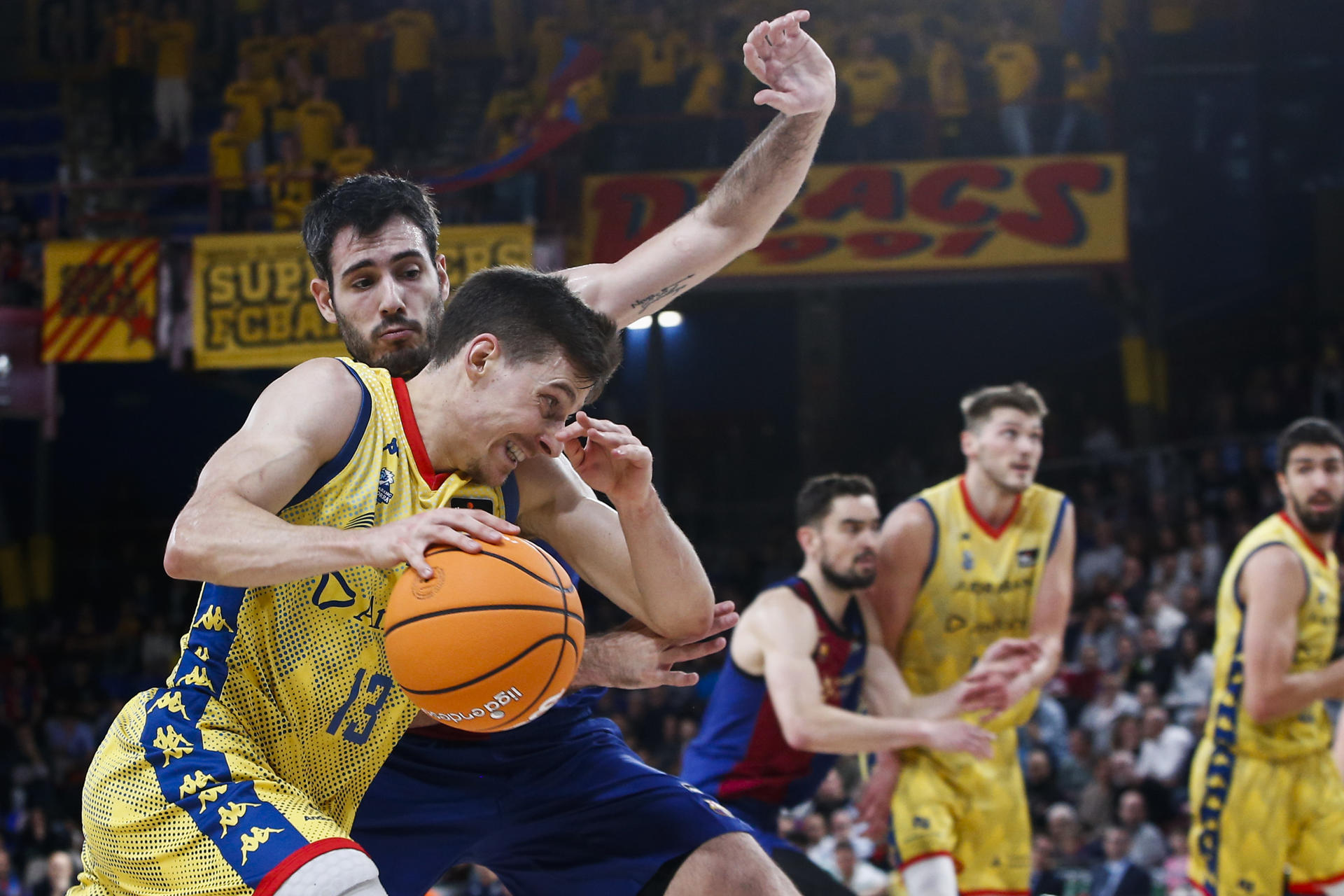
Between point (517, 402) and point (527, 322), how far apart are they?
0.17 m

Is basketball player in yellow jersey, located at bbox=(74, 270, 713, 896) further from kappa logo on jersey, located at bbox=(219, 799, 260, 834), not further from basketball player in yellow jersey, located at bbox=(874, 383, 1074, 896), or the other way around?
basketball player in yellow jersey, located at bbox=(874, 383, 1074, 896)

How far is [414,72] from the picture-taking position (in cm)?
1568

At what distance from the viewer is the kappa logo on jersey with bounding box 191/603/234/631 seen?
281 centimetres

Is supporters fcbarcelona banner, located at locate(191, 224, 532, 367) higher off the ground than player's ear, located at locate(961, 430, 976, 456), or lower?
higher

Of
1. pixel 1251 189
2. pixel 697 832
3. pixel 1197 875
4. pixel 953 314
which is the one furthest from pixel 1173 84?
pixel 697 832

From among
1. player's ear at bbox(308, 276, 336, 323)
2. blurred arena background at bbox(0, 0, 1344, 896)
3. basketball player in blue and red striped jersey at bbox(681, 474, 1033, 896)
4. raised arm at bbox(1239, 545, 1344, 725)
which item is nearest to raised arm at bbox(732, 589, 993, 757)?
basketball player in blue and red striped jersey at bbox(681, 474, 1033, 896)

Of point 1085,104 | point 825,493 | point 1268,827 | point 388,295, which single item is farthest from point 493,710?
point 1085,104

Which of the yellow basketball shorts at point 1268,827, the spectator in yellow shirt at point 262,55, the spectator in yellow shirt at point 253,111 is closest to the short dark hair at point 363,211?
the yellow basketball shorts at point 1268,827

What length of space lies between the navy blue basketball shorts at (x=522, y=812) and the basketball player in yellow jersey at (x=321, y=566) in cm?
34

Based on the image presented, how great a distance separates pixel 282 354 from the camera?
12625 millimetres

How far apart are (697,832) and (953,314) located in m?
16.2

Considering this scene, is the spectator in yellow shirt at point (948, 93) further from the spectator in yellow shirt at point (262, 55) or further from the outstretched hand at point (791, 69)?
the outstretched hand at point (791, 69)

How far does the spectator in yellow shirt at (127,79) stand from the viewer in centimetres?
1591

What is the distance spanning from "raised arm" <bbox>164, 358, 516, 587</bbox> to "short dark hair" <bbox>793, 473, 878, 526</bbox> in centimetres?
286
